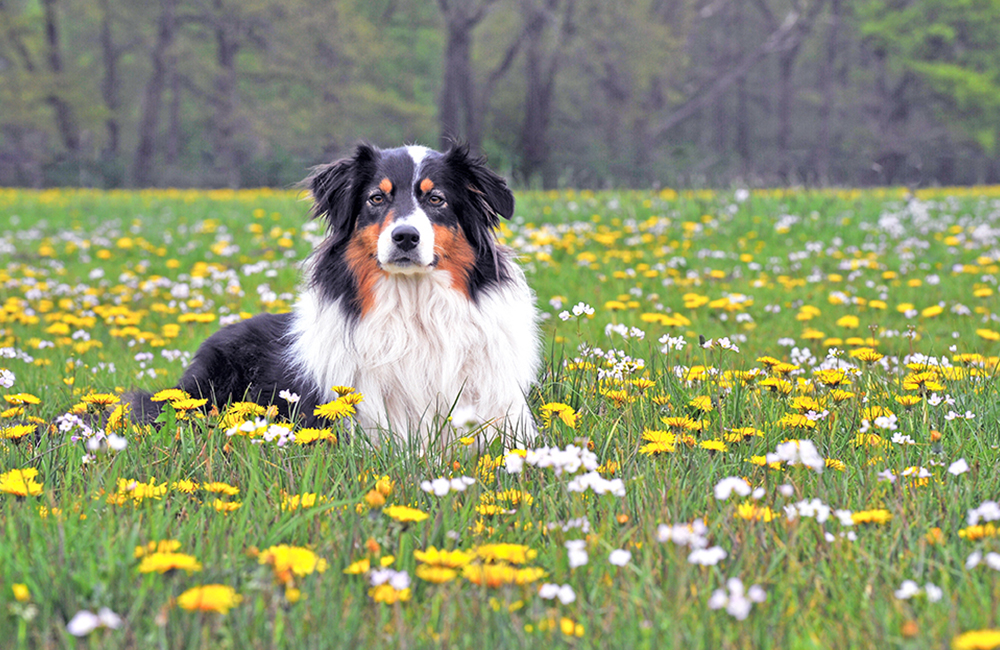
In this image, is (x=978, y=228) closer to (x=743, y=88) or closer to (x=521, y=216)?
(x=521, y=216)

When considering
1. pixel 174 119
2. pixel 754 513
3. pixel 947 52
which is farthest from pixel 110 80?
pixel 754 513

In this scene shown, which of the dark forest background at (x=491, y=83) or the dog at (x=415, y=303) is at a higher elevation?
the dark forest background at (x=491, y=83)

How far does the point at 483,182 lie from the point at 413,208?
1.52 ft

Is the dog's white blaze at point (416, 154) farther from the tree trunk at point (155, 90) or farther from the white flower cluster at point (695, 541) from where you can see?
the tree trunk at point (155, 90)

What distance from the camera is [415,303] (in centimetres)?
393

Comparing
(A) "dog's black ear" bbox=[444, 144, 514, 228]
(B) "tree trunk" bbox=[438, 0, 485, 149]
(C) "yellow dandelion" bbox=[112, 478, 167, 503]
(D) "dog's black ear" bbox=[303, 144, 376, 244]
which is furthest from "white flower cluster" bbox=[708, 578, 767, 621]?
(B) "tree trunk" bbox=[438, 0, 485, 149]

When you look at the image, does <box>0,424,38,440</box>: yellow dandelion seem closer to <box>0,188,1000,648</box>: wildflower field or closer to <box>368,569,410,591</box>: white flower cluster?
<box>0,188,1000,648</box>: wildflower field

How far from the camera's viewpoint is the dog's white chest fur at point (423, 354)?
12.6 ft

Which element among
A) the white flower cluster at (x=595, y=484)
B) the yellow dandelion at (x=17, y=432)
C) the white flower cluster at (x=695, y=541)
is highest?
the white flower cluster at (x=595, y=484)

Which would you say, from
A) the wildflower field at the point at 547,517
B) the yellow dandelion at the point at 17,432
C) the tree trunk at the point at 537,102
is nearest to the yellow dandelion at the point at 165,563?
the wildflower field at the point at 547,517

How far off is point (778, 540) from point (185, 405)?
80.7 inches

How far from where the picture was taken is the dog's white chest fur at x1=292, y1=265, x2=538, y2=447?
12.6ft

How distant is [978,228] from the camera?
32.0ft

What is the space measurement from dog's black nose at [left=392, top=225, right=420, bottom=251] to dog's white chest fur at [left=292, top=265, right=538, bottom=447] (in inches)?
11.5
